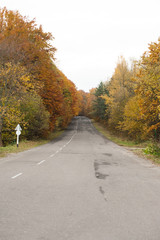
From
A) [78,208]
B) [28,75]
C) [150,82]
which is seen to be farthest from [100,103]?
[78,208]

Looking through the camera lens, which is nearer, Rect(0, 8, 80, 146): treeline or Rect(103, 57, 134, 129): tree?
Rect(0, 8, 80, 146): treeline

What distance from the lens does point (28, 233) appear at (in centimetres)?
351

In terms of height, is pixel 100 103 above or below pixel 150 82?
above

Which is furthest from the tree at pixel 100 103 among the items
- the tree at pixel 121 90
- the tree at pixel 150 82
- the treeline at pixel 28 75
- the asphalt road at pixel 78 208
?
the asphalt road at pixel 78 208

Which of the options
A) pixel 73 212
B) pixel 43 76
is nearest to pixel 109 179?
pixel 73 212

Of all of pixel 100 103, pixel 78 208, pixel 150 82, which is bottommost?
pixel 78 208

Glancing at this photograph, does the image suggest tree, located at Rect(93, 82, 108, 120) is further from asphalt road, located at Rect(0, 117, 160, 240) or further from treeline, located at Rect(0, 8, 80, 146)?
asphalt road, located at Rect(0, 117, 160, 240)

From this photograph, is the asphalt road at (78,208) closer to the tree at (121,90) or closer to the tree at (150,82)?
the tree at (150,82)

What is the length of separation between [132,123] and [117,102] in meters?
10.1

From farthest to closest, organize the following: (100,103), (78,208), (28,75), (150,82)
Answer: (100,103) → (28,75) → (150,82) → (78,208)

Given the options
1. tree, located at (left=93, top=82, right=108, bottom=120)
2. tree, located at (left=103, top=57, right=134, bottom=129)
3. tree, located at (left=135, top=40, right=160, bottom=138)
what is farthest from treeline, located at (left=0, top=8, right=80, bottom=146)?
tree, located at (left=93, top=82, right=108, bottom=120)

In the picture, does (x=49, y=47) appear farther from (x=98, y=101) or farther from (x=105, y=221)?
(x=98, y=101)

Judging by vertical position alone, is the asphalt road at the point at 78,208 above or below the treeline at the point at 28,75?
below

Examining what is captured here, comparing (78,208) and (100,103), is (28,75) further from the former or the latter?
(100,103)
